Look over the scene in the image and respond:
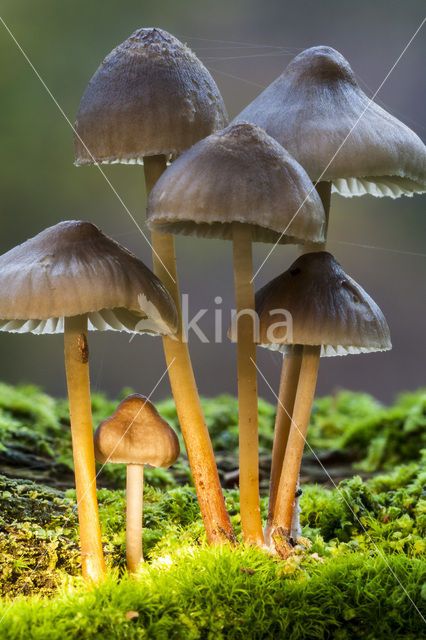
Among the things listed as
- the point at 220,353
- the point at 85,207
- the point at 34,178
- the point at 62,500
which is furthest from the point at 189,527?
the point at 34,178

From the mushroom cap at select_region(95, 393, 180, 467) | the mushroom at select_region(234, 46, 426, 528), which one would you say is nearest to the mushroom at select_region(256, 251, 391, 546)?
the mushroom at select_region(234, 46, 426, 528)

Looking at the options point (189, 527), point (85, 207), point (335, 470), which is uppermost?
point (85, 207)

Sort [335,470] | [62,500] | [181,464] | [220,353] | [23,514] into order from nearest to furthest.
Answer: [23,514] < [62,500] < [181,464] < [335,470] < [220,353]

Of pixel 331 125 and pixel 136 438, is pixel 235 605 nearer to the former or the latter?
pixel 136 438

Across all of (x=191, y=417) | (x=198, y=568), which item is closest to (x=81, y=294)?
(x=191, y=417)

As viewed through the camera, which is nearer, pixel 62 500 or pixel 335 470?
pixel 62 500

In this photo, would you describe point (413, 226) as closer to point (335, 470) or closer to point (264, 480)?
point (335, 470)

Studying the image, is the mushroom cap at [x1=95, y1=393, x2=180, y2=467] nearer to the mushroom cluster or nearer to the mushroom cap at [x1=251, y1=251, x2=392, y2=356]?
the mushroom cluster

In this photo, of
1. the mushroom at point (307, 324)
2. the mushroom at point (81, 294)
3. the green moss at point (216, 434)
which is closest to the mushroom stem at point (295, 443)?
the mushroom at point (307, 324)
